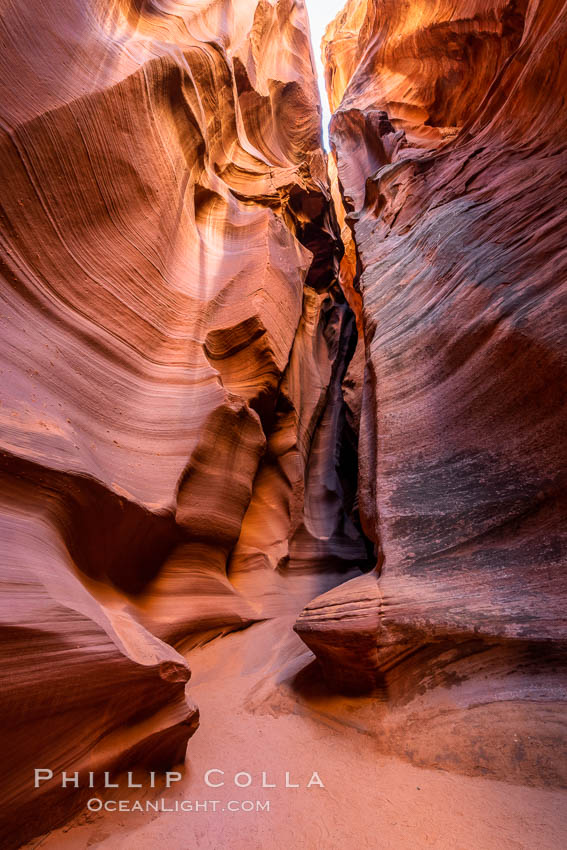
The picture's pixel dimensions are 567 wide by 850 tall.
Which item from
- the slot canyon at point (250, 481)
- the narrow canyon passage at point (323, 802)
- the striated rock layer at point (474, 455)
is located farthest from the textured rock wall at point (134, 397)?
the striated rock layer at point (474, 455)

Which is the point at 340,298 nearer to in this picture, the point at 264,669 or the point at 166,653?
the point at 264,669

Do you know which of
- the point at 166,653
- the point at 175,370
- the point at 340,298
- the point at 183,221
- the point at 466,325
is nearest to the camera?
the point at 166,653

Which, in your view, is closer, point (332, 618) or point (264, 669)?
point (332, 618)

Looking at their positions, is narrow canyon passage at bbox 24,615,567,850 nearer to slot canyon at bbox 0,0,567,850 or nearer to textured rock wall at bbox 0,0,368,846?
slot canyon at bbox 0,0,567,850

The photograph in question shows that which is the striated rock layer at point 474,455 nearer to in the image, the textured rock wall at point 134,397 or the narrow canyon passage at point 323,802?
the narrow canyon passage at point 323,802

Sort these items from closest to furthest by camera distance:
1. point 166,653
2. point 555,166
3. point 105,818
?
1. point 105,818
2. point 166,653
3. point 555,166

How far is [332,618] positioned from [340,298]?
40.6ft

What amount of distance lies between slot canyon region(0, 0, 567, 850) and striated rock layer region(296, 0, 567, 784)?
0.03m

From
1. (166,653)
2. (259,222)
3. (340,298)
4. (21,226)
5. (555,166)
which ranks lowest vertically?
(166,653)

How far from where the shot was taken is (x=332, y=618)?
3.71 metres

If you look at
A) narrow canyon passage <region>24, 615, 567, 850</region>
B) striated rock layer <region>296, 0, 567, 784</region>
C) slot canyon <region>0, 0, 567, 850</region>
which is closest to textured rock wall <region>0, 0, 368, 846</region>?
slot canyon <region>0, 0, 567, 850</region>

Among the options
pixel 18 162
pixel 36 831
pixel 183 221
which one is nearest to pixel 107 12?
pixel 183 221

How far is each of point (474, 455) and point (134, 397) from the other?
364 cm

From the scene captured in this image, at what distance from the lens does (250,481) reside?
6305 millimetres
